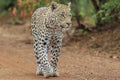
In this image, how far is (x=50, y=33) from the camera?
11320 millimetres

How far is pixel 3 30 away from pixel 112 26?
347 inches

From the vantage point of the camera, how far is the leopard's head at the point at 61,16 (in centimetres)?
1067

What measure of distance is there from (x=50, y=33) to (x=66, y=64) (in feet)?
10.2

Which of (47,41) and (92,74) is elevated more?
(47,41)

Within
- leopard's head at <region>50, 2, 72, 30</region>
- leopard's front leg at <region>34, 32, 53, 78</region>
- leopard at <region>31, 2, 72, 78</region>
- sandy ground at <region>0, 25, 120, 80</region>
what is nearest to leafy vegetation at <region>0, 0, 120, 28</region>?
sandy ground at <region>0, 25, 120, 80</region>

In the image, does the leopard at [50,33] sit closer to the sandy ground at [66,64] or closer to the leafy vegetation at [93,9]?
the sandy ground at [66,64]

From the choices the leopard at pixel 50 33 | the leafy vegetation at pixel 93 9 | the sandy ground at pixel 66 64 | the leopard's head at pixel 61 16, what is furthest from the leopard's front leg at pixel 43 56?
the leafy vegetation at pixel 93 9

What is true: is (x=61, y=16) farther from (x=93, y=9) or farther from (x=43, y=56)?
(x=93, y=9)

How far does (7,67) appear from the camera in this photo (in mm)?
13195

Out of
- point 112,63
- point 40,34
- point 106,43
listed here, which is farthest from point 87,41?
point 40,34

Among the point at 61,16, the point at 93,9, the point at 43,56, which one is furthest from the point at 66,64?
the point at 93,9

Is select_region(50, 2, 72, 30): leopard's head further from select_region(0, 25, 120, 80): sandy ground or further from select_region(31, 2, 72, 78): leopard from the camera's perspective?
select_region(0, 25, 120, 80): sandy ground

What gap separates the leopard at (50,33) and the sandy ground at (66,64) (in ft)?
1.02

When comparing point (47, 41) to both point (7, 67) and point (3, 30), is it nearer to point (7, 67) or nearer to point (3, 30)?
point (7, 67)
